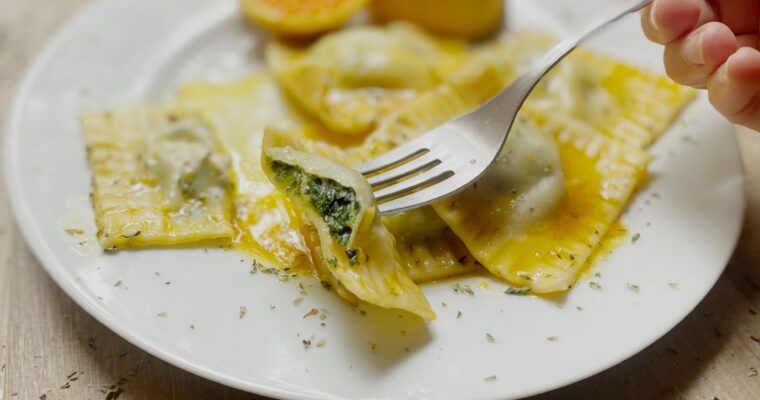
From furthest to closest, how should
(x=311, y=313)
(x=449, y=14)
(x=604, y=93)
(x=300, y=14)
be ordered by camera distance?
(x=449, y=14) → (x=300, y=14) → (x=604, y=93) → (x=311, y=313)

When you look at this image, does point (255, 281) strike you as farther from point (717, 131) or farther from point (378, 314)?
point (717, 131)

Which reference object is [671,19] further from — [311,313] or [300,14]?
[300,14]

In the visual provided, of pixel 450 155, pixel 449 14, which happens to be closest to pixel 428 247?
pixel 450 155

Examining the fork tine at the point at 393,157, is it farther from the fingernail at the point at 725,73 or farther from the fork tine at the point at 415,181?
the fingernail at the point at 725,73

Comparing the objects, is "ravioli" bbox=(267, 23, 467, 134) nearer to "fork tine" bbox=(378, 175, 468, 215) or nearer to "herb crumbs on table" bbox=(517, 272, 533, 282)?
"fork tine" bbox=(378, 175, 468, 215)

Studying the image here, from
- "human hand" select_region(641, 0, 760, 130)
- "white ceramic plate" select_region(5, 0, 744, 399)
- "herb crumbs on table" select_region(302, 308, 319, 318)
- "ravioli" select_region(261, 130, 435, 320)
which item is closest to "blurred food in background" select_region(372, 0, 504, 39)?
"white ceramic plate" select_region(5, 0, 744, 399)

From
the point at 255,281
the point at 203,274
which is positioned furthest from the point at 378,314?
the point at 203,274
